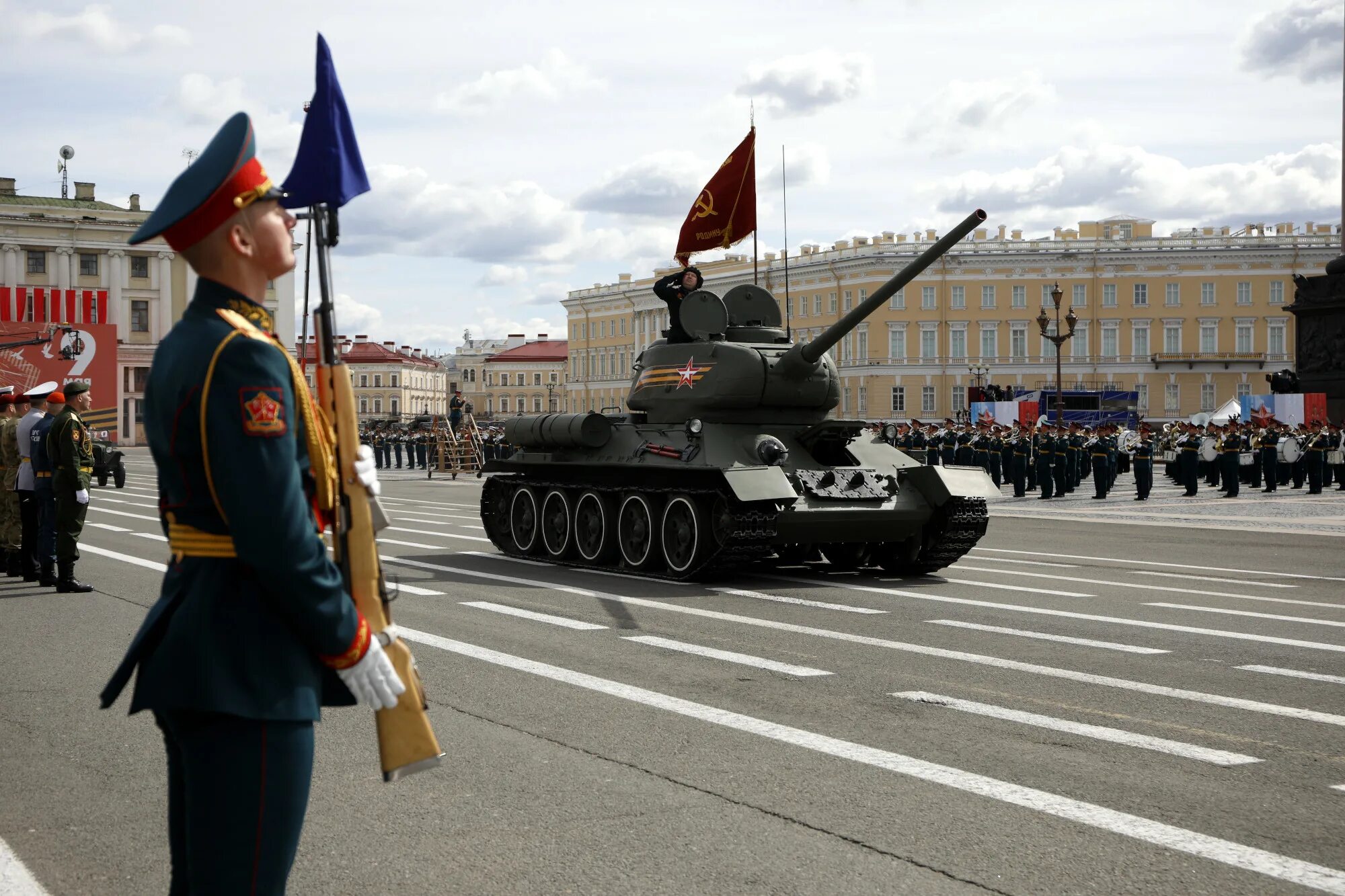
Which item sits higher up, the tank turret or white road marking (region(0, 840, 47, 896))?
the tank turret

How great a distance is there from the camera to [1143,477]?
31.0 metres

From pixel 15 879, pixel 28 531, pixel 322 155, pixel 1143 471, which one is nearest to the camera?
pixel 322 155

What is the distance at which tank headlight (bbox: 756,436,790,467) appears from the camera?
47.8 ft

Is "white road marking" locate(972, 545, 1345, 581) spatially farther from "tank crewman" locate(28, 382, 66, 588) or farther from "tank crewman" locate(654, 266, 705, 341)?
"tank crewman" locate(28, 382, 66, 588)

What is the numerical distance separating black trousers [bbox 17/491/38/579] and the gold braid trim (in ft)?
41.0

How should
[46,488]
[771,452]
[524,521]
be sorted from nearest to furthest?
1. [46,488]
2. [771,452]
3. [524,521]

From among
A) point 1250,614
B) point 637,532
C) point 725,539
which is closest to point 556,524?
point 637,532

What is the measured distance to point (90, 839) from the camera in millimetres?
5559

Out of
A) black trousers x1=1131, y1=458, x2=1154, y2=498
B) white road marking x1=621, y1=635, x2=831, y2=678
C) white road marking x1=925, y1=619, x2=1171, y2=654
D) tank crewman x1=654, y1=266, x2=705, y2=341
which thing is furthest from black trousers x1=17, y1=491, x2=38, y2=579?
black trousers x1=1131, y1=458, x2=1154, y2=498

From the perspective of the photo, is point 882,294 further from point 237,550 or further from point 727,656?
point 237,550

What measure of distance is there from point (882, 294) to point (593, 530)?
4.09 metres

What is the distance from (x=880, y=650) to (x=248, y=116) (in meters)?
7.30

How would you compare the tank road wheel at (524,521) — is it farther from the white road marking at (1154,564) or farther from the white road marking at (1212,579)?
the white road marking at (1212,579)

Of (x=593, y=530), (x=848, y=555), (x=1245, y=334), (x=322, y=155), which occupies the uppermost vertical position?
(x=1245, y=334)
